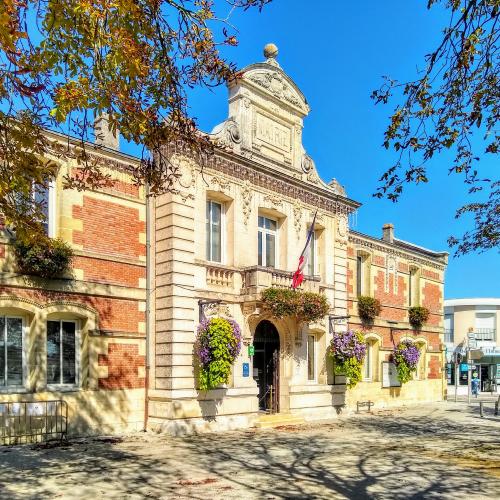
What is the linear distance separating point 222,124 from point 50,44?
11.2 m

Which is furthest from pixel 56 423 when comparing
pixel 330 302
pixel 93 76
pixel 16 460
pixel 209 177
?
pixel 330 302

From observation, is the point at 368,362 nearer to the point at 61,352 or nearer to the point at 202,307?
the point at 202,307

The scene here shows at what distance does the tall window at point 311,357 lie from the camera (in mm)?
19766

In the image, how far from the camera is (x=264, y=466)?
1080 cm

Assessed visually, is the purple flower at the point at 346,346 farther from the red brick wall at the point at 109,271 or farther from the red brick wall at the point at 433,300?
the red brick wall at the point at 433,300

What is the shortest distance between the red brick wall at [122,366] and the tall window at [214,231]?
348cm

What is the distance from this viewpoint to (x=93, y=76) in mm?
6633

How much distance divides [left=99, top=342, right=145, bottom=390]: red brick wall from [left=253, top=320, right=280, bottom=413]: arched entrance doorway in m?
4.38

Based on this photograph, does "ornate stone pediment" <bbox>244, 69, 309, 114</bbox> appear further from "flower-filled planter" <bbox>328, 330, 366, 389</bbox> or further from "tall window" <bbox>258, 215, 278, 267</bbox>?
"flower-filled planter" <bbox>328, 330, 366, 389</bbox>

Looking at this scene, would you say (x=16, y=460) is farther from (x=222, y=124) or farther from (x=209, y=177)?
(x=222, y=124)

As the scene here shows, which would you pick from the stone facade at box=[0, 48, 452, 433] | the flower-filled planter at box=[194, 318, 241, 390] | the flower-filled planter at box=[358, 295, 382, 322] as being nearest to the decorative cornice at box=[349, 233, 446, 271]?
the stone facade at box=[0, 48, 452, 433]

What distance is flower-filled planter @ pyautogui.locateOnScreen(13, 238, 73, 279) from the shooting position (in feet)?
42.3

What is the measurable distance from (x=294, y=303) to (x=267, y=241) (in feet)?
8.92

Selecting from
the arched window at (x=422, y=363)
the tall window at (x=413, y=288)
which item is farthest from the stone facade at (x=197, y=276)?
the tall window at (x=413, y=288)
